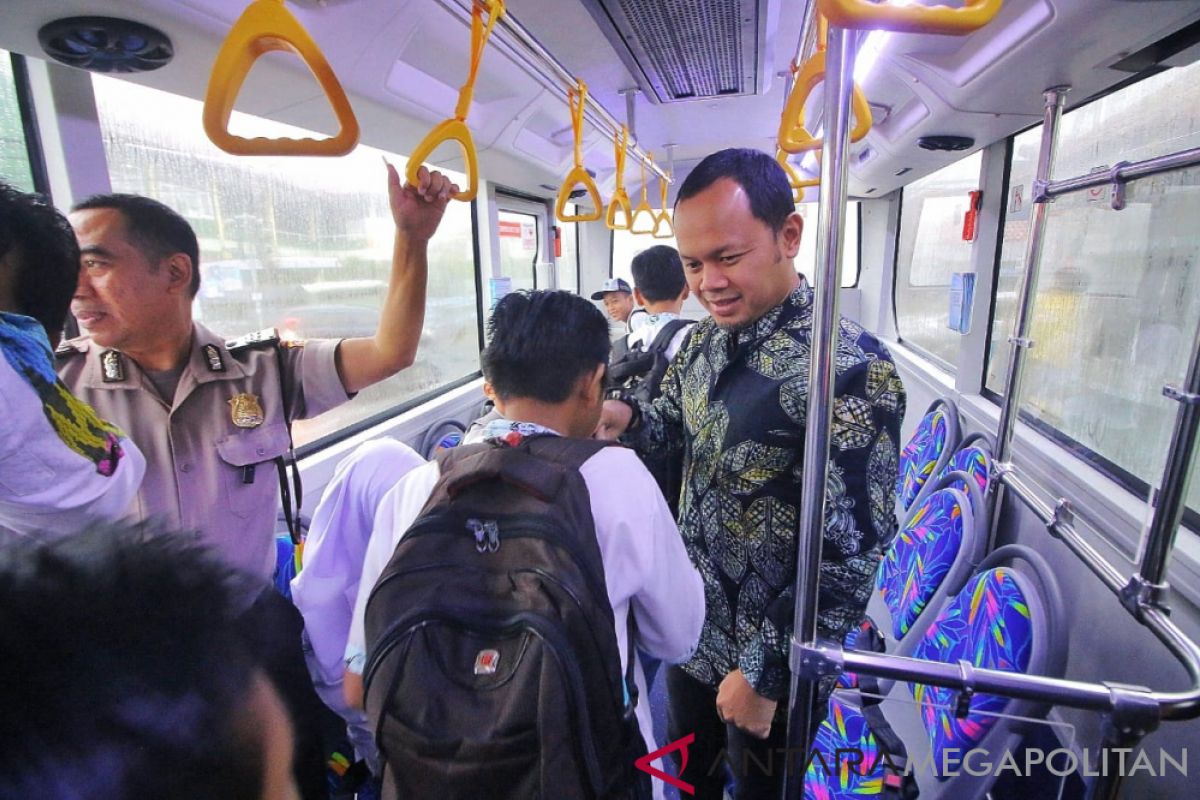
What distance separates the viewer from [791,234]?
127 centimetres

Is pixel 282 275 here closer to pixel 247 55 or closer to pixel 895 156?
pixel 247 55

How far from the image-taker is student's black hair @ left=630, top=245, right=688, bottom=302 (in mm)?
2685

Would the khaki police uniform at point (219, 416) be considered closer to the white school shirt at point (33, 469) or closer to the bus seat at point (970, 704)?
the white school shirt at point (33, 469)

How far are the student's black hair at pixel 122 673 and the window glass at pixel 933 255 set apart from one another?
13.0ft

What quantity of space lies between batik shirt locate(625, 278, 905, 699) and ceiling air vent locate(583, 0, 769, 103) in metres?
1.04

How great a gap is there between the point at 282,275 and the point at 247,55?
1825 mm

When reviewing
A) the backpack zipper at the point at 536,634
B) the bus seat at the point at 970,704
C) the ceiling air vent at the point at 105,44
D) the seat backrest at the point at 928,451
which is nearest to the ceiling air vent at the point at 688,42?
the ceiling air vent at the point at 105,44

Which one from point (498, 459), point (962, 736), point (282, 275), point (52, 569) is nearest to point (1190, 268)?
point (962, 736)

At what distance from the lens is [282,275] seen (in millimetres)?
2467

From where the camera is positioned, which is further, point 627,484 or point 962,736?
point 962,736

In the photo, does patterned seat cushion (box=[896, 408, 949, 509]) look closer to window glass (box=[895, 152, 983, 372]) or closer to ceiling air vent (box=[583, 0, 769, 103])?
window glass (box=[895, 152, 983, 372])

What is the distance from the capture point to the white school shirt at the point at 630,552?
972mm

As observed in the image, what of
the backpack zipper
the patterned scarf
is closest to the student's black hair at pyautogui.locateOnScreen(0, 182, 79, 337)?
the patterned scarf

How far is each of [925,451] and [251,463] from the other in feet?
11.1
